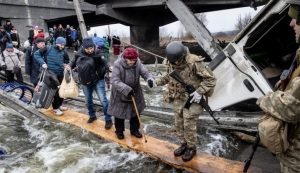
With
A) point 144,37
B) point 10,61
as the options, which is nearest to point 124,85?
point 10,61

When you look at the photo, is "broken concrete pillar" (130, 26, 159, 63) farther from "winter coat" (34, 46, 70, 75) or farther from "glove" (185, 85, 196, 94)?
"glove" (185, 85, 196, 94)

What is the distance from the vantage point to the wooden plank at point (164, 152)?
4.45 m

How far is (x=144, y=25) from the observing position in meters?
22.3

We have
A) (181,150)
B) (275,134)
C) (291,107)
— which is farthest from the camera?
(181,150)

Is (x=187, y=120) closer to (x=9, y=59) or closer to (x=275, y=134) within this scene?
(x=275, y=134)

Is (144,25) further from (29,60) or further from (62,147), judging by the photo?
(62,147)

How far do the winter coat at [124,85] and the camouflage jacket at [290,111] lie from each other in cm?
279

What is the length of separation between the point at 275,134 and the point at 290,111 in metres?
0.21

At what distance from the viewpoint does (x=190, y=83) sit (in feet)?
14.5

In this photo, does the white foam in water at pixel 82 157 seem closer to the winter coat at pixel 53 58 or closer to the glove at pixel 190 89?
the glove at pixel 190 89

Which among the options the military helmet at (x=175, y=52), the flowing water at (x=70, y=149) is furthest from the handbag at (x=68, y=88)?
the military helmet at (x=175, y=52)

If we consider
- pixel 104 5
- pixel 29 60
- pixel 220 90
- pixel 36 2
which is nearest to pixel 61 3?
pixel 36 2

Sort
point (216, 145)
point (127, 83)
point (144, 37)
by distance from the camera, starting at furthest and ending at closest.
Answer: point (144, 37) → point (216, 145) → point (127, 83)

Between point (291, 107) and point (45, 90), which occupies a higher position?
point (291, 107)
